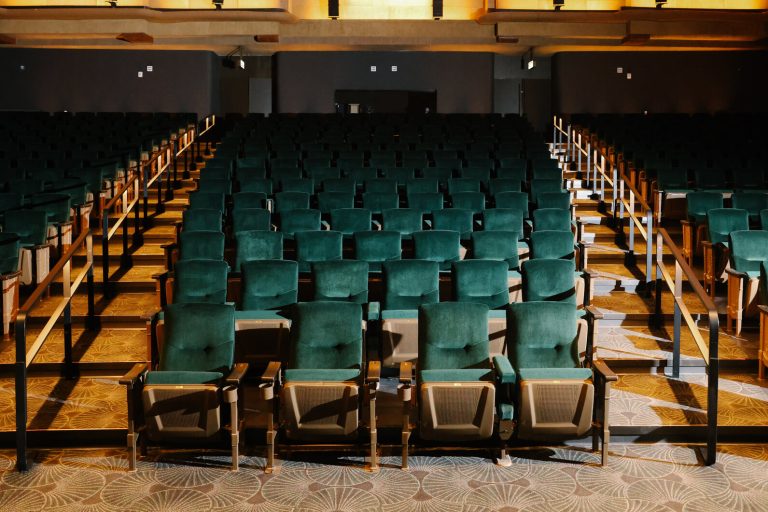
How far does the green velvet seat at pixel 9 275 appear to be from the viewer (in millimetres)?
5094

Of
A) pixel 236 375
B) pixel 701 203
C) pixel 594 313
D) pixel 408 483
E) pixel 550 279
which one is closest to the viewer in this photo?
pixel 408 483

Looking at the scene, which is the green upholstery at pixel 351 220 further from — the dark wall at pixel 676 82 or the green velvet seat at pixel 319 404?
the dark wall at pixel 676 82

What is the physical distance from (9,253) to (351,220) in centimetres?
246

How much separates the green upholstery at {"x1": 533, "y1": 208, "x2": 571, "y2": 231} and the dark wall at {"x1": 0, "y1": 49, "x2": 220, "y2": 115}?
1004cm

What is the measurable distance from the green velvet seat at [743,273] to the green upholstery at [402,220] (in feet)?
7.44

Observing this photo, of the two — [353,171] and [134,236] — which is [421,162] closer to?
[353,171]

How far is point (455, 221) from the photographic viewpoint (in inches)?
241

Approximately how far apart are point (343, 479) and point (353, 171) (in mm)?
4802

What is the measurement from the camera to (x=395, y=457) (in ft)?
12.2

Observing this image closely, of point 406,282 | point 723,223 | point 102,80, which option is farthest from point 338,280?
point 102,80

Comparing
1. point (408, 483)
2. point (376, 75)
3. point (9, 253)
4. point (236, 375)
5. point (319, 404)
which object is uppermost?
point (376, 75)

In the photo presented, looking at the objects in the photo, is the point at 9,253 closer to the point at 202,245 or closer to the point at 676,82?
the point at 202,245

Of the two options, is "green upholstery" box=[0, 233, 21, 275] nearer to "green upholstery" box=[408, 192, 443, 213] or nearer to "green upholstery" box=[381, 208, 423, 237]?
"green upholstery" box=[381, 208, 423, 237]

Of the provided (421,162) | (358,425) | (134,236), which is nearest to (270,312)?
(358,425)
